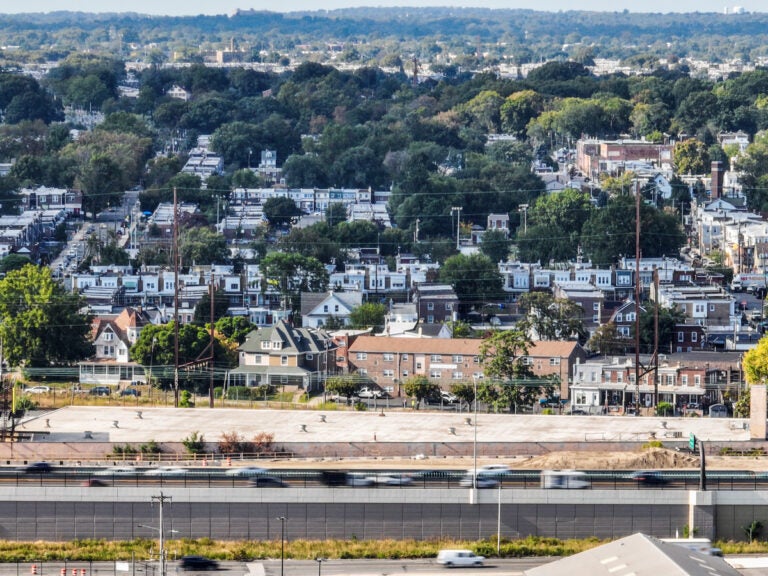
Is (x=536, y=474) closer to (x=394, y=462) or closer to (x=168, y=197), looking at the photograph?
(x=394, y=462)

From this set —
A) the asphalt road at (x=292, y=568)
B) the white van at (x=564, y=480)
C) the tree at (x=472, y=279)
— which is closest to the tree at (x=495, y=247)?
the tree at (x=472, y=279)

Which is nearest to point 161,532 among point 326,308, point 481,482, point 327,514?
point 327,514

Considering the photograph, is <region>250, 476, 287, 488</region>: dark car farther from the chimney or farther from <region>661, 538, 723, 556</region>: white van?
the chimney

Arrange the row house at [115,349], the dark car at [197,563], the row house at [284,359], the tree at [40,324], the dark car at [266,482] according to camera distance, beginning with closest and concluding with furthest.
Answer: the dark car at [197,563], the dark car at [266,482], the row house at [284,359], the row house at [115,349], the tree at [40,324]

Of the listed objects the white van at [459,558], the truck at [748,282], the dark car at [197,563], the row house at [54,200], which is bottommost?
the truck at [748,282]

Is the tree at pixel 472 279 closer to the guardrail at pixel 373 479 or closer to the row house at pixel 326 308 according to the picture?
the row house at pixel 326 308

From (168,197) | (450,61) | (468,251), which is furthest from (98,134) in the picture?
(450,61)
